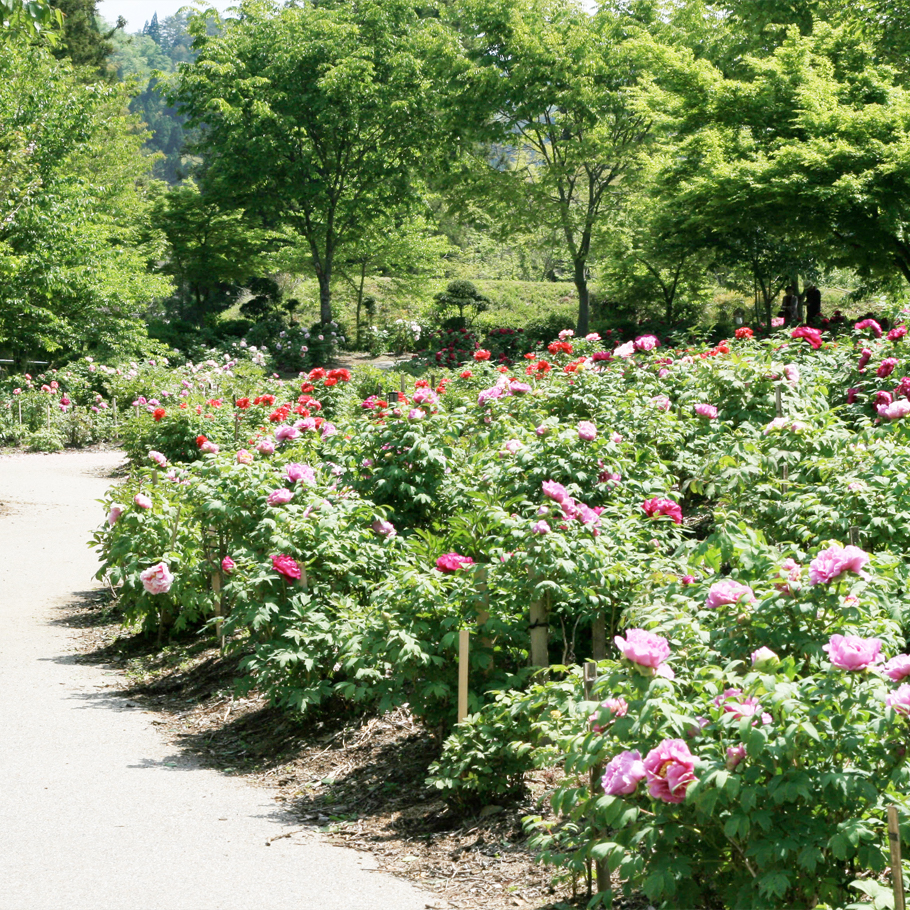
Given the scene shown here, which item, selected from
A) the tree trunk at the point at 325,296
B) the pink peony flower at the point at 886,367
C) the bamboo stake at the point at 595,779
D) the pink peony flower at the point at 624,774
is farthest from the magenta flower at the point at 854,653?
the tree trunk at the point at 325,296

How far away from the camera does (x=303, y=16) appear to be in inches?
1080

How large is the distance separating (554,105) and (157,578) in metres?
19.9

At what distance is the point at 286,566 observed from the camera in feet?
15.5

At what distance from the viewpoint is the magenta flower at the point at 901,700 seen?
2299 mm

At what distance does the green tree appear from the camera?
1555cm

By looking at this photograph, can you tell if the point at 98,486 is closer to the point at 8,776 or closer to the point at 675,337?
the point at 675,337

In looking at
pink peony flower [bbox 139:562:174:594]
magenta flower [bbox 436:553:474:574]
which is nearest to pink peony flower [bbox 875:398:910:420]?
magenta flower [bbox 436:553:474:574]

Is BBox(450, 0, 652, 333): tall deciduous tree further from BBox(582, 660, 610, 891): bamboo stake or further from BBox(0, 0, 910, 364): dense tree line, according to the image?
BBox(582, 660, 610, 891): bamboo stake

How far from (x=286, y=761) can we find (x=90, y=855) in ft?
3.96

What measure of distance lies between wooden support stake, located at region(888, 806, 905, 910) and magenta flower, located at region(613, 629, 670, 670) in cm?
62

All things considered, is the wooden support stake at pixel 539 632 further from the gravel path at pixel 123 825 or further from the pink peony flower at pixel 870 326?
the pink peony flower at pixel 870 326

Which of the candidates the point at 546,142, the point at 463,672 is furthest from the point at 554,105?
the point at 463,672

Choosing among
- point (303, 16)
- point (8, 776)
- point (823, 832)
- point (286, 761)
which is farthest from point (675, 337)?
point (303, 16)

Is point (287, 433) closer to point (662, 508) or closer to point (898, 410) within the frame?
point (662, 508)
